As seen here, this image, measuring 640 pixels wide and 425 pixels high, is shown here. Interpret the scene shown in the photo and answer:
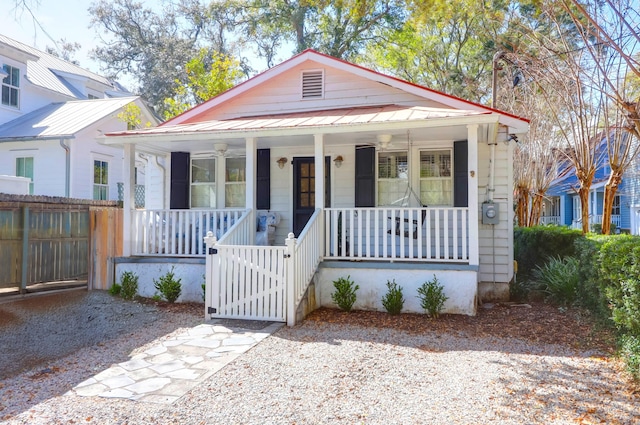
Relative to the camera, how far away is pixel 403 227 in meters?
7.64

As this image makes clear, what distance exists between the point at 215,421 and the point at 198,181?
24.4 ft

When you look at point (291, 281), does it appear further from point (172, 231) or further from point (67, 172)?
point (67, 172)

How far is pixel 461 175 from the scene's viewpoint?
27.5 ft

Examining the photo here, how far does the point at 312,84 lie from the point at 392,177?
8.63 feet

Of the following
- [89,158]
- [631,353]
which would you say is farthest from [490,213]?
[89,158]

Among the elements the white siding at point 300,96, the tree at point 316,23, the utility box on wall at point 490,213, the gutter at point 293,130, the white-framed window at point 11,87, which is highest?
the tree at point 316,23

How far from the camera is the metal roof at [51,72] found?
17453 millimetres

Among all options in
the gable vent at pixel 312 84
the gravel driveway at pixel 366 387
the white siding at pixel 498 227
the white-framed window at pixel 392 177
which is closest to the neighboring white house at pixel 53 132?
the gable vent at pixel 312 84

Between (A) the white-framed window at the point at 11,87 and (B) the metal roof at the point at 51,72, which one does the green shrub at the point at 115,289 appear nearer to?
(A) the white-framed window at the point at 11,87

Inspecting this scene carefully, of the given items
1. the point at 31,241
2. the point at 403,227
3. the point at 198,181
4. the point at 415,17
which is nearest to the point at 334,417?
the point at 403,227

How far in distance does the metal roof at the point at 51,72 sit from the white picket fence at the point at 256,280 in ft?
47.1

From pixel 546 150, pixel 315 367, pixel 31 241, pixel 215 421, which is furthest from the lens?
pixel 546 150

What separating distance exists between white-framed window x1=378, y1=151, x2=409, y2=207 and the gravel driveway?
378 cm

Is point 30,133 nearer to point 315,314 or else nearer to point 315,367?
point 315,314
